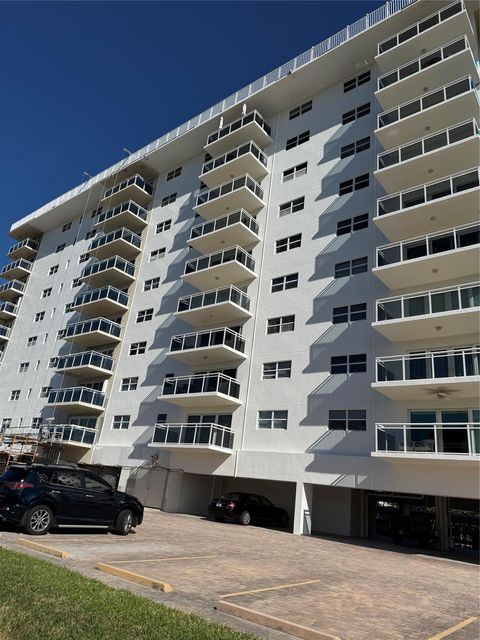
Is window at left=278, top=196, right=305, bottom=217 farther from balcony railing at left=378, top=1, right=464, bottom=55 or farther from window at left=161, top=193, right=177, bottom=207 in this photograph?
window at left=161, top=193, right=177, bottom=207

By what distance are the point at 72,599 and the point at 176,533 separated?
33.2 ft

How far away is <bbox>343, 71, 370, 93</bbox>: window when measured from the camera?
27.7 m

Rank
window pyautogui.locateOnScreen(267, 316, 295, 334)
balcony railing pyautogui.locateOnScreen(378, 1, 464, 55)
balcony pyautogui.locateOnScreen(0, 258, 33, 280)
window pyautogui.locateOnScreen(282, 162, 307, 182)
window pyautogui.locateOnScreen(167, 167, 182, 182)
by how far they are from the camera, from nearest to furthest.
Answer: balcony railing pyautogui.locateOnScreen(378, 1, 464, 55) → window pyautogui.locateOnScreen(267, 316, 295, 334) → window pyautogui.locateOnScreen(282, 162, 307, 182) → window pyautogui.locateOnScreen(167, 167, 182, 182) → balcony pyautogui.locateOnScreen(0, 258, 33, 280)

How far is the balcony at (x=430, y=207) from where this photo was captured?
19.7m

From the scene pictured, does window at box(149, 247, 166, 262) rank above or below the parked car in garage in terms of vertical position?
above

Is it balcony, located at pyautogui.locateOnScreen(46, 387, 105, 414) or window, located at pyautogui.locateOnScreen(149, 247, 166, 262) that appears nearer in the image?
balcony, located at pyautogui.locateOnScreen(46, 387, 105, 414)

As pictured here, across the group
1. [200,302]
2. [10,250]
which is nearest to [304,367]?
[200,302]

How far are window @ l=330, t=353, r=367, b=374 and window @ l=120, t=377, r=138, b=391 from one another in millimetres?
14741

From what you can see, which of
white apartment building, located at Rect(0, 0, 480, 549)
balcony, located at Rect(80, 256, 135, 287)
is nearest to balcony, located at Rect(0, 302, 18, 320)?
white apartment building, located at Rect(0, 0, 480, 549)

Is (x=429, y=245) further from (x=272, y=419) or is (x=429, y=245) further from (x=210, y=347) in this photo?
(x=210, y=347)

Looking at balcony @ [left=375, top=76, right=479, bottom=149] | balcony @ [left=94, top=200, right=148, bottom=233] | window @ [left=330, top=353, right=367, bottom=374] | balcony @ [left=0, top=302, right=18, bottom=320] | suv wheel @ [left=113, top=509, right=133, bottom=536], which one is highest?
balcony @ [left=94, top=200, right=148, bottom=233]

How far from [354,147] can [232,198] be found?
26.1 ft

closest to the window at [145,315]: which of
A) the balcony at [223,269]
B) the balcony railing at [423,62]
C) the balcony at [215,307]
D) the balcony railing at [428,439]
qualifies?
the balcony at [215,307]

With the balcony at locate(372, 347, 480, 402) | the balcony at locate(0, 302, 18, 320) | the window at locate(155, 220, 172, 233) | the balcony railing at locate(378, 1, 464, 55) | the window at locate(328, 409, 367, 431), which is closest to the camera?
the balcony at locate(372, 347, 480, 402)
